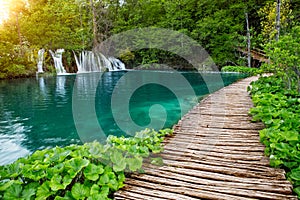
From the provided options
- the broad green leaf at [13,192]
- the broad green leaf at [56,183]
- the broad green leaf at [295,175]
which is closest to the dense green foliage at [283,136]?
the broad green leaf at [295,175]

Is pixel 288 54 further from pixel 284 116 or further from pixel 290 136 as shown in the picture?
pixel 290 136

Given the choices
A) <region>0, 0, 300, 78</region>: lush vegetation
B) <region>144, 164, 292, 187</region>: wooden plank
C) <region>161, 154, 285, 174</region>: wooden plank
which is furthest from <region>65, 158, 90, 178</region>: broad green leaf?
<region>0, 0, 300, 78</region>: lush vegetation

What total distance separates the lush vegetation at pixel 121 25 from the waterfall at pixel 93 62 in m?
0.91

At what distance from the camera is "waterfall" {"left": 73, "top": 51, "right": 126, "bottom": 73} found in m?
26.0

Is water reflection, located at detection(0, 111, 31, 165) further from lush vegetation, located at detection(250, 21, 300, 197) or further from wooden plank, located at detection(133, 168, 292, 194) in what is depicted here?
lush vegetation, located at detection(250, 21, 300, 197)

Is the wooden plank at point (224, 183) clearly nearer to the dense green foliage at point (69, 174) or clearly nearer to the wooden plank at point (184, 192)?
the wooden plank at point (184, 192)

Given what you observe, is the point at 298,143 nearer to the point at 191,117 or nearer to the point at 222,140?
the point at 222,140

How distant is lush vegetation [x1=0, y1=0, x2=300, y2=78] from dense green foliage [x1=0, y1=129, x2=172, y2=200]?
1658cm

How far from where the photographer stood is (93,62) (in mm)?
26703

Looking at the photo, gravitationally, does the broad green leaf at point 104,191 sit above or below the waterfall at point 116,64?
below

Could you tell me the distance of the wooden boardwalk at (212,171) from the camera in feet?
7.87

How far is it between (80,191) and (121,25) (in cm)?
3171

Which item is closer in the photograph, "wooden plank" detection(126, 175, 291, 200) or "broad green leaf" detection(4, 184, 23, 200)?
"broad green leaf" detection(4, 184, 23, 200)

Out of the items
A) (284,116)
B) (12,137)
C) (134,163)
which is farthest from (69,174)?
(12,137)
